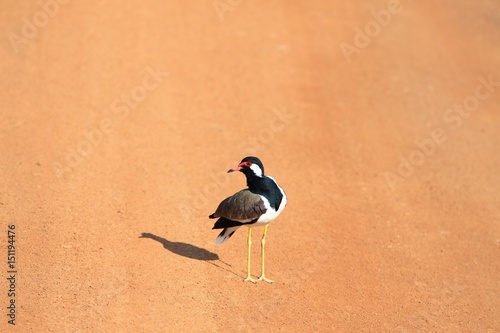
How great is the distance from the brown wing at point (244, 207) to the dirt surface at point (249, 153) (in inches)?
49.6

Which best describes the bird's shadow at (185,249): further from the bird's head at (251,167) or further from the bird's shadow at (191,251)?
the bird's head at (251,167)

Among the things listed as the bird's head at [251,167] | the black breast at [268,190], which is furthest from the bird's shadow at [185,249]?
the bird's head at [251,167]

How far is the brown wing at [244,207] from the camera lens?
11.3 meters

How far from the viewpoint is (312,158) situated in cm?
1742

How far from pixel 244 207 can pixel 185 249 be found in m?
1.98

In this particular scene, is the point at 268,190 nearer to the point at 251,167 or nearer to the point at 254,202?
the point at 254,202

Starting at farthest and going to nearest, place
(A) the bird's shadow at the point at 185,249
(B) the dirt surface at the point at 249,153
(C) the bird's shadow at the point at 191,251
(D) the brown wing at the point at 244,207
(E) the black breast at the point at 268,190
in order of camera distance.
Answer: (A) the bird's shadow at the point at 185,249, (C) the bird's shadow at the point at 191,251, (B) the dirt surface at the point at 249,153, (E) the black breast at the point at 268,190, (D) the brown wing at the point at 244,207

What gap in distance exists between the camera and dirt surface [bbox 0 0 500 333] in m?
11.6

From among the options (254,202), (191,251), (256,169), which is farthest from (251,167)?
(191,251)

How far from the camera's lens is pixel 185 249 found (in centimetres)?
1281

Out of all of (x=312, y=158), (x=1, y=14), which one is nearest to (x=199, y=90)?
(x=312, y=158)

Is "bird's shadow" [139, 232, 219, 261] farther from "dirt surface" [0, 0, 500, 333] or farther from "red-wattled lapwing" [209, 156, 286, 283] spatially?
"red-wattled lapwing" [209, 156, 286, 283]

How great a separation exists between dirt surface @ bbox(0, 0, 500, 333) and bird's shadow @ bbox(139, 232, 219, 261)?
4cm

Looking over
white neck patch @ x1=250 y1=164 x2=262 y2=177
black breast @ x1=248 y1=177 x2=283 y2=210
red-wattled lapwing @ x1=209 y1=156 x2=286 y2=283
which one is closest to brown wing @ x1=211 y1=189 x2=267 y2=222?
red-wattled lapwing @ x1=209 y1=156 x2=286 y2=283
